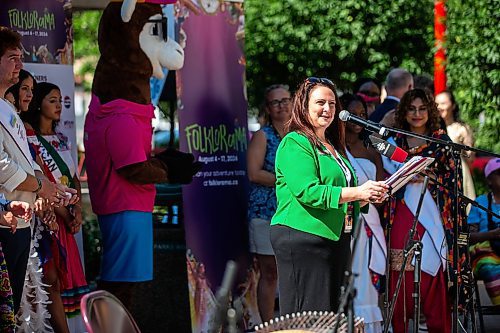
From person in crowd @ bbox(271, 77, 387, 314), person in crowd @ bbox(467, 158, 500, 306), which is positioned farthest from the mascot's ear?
person in crowd @ bbox(467, 158, 500, 306)

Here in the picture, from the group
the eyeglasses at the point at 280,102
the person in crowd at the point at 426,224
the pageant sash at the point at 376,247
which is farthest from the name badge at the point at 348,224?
the eyeglasses at the point at 280,102

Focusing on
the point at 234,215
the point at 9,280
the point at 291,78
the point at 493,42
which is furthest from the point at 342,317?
the point at 291,78

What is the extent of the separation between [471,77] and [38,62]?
226 inches

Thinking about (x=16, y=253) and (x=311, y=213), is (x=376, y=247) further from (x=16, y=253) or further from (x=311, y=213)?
(x=16, y=253)

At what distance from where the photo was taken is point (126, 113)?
7035 mm

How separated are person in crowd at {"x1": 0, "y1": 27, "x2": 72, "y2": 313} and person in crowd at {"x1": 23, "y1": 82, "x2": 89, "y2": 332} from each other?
0.82 metres

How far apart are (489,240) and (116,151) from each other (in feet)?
9.54

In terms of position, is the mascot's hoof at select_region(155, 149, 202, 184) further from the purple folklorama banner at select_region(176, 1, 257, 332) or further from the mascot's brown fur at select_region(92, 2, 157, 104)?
the mascot's brown fur at select_region(92, 2, 157, 104)

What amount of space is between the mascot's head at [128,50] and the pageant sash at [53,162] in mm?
612

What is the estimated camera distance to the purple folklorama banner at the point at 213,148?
751cm

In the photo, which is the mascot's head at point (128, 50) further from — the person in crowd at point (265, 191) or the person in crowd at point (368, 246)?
the person in crowd at point (368, 246)

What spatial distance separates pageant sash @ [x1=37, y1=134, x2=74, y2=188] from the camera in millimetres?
6578

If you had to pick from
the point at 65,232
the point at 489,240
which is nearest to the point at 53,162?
the point at 65,232

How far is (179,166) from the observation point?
738 centimetres
